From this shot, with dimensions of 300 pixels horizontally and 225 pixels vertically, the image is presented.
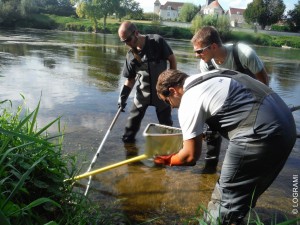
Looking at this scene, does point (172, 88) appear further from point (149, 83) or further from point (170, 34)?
point (170, 34)

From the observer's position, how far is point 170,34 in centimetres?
4581

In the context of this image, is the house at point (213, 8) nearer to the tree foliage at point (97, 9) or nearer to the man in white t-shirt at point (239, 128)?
the tree foliage at point (97, 9)

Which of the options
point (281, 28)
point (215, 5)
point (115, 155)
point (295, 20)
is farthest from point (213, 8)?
Answer: point (115, 155)

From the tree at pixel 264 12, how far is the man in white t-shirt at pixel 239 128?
196ft

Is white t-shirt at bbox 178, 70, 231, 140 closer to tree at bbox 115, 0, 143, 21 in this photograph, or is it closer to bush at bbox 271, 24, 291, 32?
tree at bbox 115, 0, 143, 21

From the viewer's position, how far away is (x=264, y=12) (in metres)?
58.9

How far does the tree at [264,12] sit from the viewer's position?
58.0m

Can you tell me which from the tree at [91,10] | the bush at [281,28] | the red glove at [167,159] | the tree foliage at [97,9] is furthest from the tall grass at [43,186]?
the bush at [281,28]

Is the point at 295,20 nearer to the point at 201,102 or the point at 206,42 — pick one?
the point at 206,42

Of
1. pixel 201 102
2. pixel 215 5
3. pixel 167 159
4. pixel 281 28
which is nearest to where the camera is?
pixel 201 102

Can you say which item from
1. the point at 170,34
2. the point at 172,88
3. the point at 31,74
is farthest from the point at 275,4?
the point at 172,88

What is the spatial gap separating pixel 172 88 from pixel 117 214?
4.80ft

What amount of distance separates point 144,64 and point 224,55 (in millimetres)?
1455

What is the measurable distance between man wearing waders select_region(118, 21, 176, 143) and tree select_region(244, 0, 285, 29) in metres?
57.4
